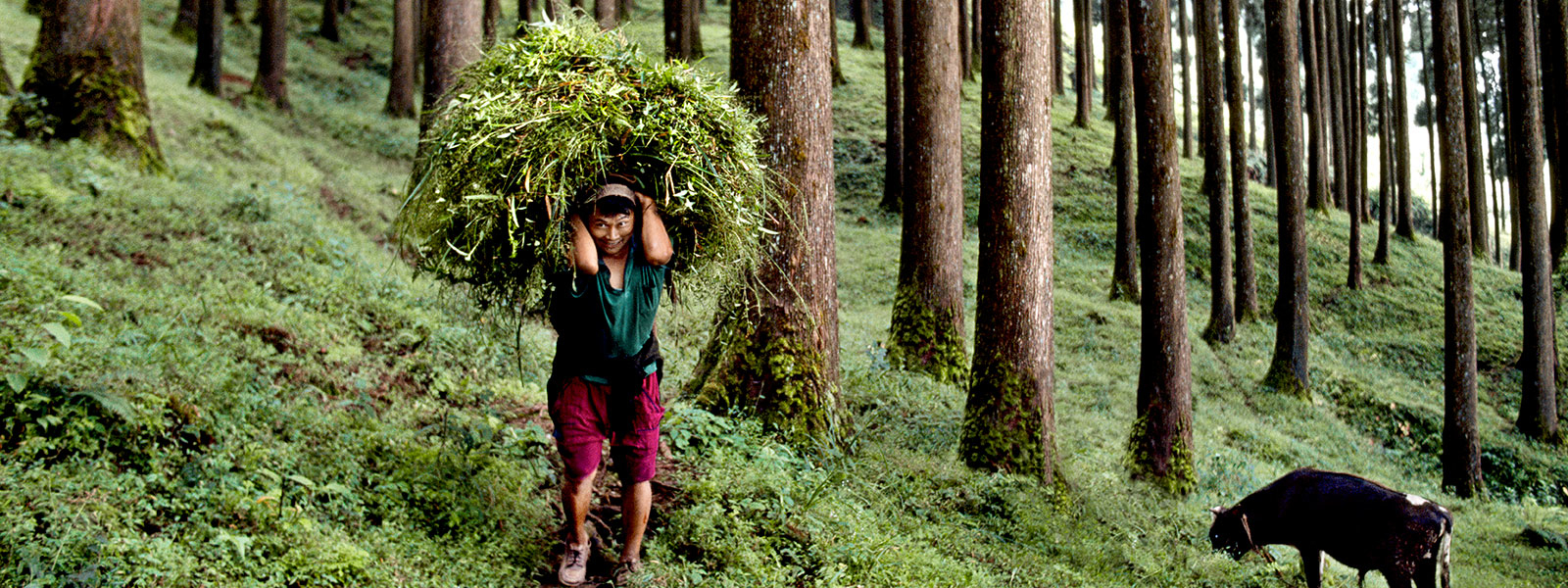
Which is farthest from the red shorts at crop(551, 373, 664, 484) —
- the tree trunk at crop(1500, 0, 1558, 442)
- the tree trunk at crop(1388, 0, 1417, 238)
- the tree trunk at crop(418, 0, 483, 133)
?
the tree trunk at crop(1388, 0, 1417, 238)

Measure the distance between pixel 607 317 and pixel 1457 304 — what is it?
40.6 ft

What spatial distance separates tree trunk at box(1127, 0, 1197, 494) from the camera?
9383 millimetres

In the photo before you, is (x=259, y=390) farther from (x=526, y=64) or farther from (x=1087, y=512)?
(x=1087, y=512)

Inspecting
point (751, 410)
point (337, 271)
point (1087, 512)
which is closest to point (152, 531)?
point (751, 410)

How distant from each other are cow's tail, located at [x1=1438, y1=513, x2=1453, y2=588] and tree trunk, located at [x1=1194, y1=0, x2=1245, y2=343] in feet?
35.1

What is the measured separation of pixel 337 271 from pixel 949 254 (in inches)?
250

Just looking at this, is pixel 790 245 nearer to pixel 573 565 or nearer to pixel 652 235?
pixel 652 235

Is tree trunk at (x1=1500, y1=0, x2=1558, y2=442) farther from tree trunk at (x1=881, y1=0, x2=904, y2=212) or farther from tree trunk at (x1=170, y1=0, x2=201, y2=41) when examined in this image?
tree trunk at (x1=170, y1=0, x2=201, y2=41)

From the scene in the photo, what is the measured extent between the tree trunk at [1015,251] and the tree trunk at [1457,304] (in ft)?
25.9

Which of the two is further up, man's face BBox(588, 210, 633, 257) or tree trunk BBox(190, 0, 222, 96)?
tree trunk BBox(190, 0, 222, 96)

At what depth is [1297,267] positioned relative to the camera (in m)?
15.4

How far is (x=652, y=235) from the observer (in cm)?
457

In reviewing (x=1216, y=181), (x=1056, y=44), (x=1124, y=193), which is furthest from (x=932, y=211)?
(x=1056, y=44)

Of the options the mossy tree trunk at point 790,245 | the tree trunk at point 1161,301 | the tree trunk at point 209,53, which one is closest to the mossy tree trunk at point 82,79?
the mossy tree trunk at point 790,245
